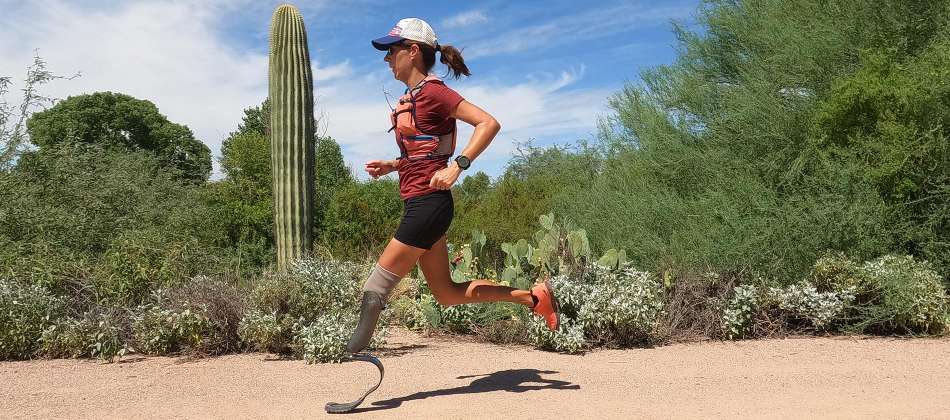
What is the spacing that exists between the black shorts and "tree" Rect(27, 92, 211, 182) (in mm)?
24009

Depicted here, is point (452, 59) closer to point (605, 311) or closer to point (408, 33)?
point (408, 33)

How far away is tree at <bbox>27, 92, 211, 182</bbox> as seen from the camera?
2803 centimetres

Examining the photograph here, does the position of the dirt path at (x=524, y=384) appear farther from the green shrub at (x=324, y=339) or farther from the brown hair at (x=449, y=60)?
the brown hair at (x=449, y=60)

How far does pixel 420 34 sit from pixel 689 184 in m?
7.17

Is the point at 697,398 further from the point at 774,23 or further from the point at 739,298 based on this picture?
the point at 774,23

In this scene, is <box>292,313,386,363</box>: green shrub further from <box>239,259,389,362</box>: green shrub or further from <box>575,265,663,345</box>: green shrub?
<box>575,265,663,345</box>: green shrub

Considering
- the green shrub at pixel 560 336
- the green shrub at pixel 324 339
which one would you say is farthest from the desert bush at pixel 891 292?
the green shrub at pixel 324 339

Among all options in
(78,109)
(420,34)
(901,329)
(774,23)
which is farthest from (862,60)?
(78,109)

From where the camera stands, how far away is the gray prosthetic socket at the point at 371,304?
14.6 feet

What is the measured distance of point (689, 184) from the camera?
1097cm

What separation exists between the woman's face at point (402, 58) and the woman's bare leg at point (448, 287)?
94 cm

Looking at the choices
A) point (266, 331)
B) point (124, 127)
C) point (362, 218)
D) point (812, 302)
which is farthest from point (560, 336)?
point (124, 127)

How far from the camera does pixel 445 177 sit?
4.19 m

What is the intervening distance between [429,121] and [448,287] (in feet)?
3.18
